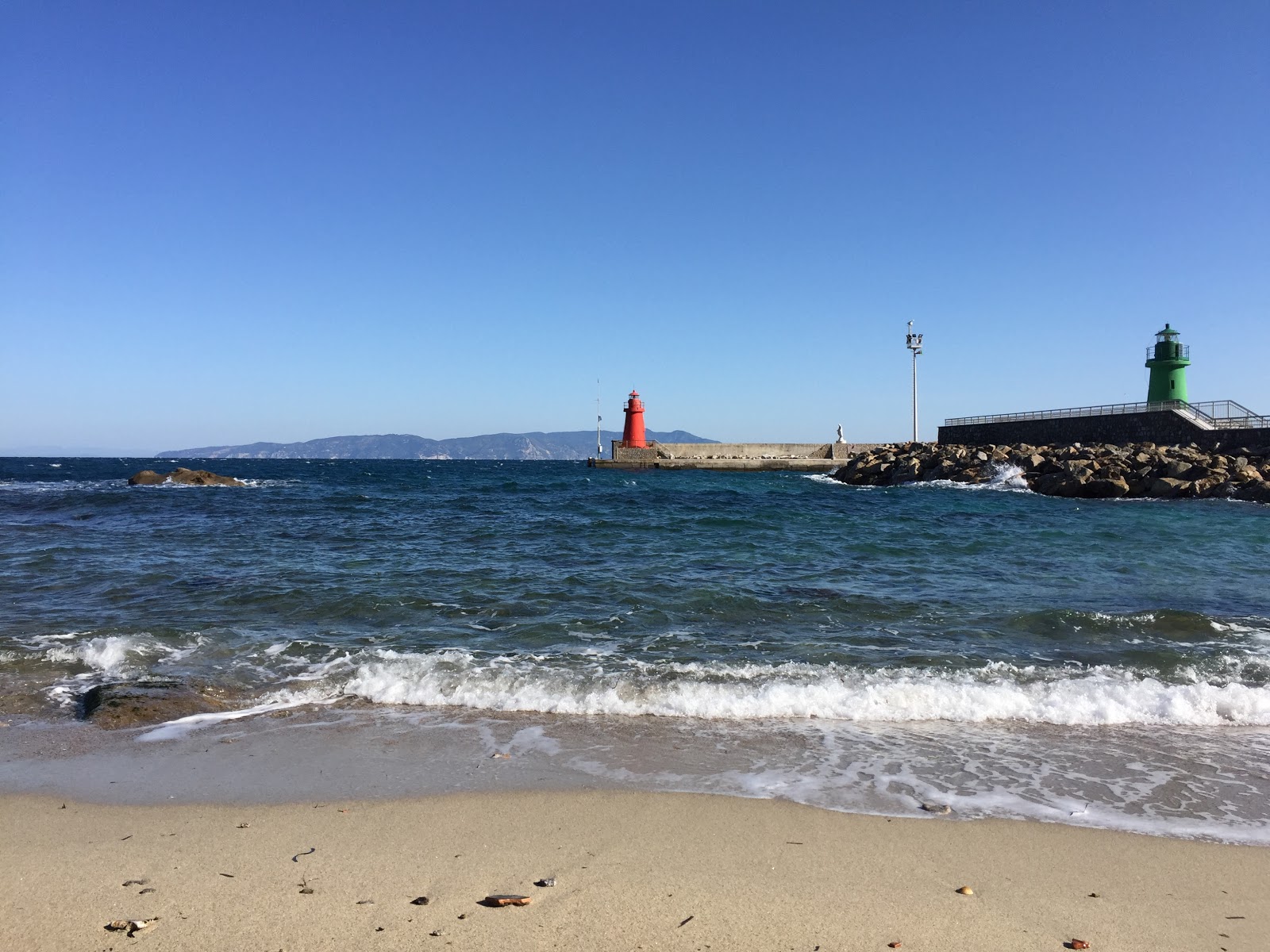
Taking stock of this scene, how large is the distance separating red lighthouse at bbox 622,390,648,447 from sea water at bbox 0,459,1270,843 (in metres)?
41.3

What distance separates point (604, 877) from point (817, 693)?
9.60 feet

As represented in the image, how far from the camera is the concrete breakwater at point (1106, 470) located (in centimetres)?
2394

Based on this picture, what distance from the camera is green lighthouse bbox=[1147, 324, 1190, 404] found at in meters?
39.2

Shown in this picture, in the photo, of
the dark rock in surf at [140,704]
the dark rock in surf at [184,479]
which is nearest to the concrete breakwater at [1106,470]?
the dark rock in surf at [140,704]

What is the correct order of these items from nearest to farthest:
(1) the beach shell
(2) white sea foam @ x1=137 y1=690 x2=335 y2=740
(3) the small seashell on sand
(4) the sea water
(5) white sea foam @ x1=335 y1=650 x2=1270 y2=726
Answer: (3) the small seashell on sand, (1) the beach shell, (4) the sea water, (2) white sea foam @ x1=137 y1=690 x2=335 y2=740, (5) white sea foam @ x1=335 y1=650 x2=1270 y2=726

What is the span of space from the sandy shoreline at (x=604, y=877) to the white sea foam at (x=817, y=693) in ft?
5.48

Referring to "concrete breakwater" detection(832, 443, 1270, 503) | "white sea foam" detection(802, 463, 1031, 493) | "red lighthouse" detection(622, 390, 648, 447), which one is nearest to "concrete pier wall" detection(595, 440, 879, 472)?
"red lighthouse" detection(622, 390, 648, 447)

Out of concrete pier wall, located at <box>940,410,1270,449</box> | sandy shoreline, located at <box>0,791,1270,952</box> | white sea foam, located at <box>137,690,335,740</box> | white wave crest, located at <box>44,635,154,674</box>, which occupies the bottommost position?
white sea foam, located at <box>137,690,335,740</box>

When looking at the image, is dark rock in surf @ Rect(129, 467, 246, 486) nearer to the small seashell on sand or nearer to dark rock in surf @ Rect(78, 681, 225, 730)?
dark rock in surf @ Rect(78, 681, 225, 730)

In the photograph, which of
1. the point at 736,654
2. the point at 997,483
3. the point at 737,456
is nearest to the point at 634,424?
the point at 737,456

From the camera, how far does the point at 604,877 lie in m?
3.00

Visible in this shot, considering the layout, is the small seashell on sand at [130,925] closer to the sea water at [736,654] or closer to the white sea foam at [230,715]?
the sea water at [736,654]

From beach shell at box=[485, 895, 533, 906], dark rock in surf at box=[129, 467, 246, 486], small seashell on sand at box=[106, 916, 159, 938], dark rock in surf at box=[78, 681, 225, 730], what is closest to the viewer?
small seashell on sand at box=[106, 916, 159, 938]

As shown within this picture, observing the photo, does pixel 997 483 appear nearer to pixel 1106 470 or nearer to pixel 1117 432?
pixel 1106 470
